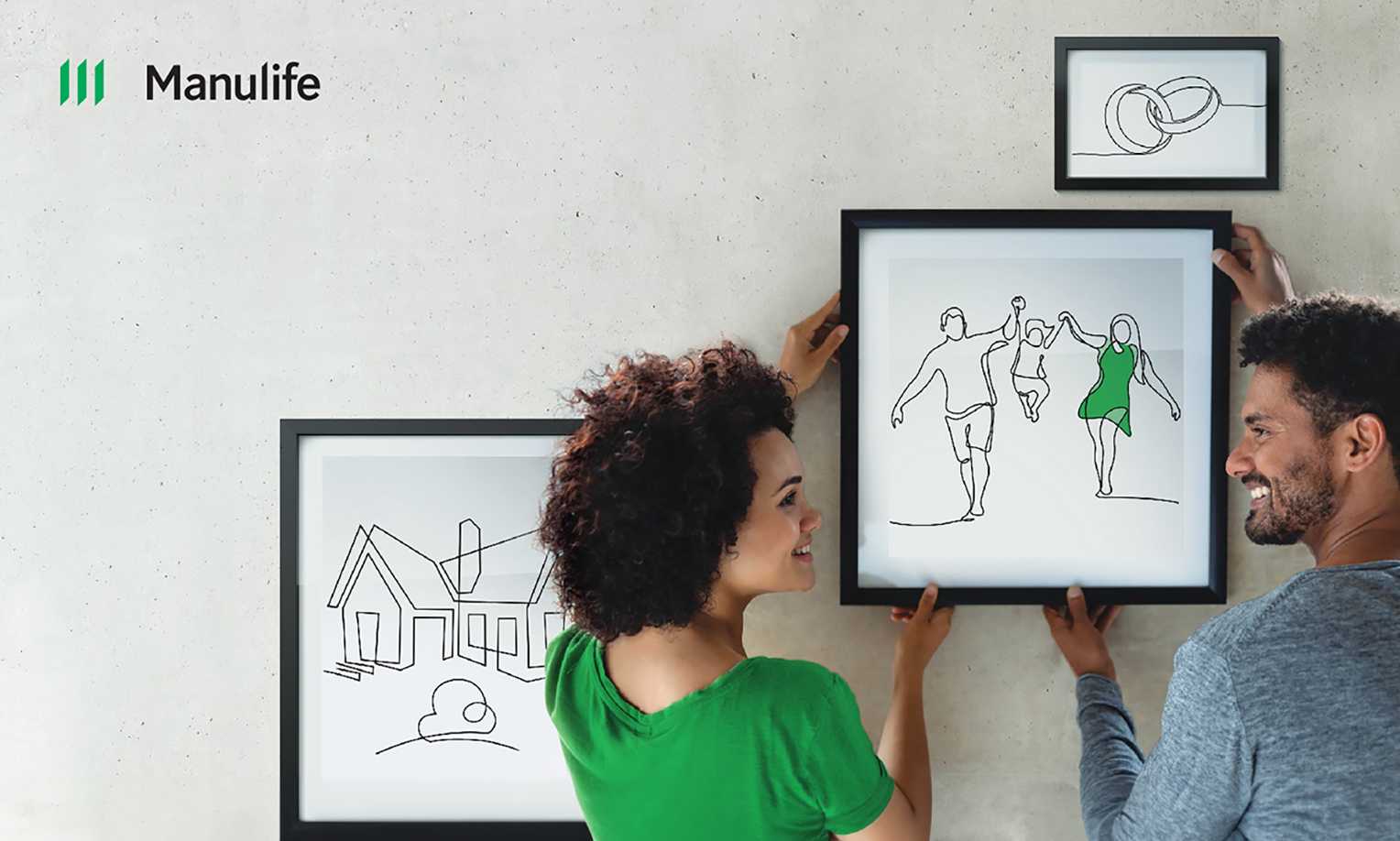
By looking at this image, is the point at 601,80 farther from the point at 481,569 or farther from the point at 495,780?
the point at 495,780

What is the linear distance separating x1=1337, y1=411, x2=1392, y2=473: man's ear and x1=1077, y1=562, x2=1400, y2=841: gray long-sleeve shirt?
0.11 metres

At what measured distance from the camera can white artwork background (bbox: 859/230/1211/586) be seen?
1443mm

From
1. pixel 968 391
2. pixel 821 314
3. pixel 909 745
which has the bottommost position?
pixel 909 745

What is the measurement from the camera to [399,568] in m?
1.48

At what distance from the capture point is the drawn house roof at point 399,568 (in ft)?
4.84

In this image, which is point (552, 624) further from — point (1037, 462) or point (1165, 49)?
point (1165, 49)

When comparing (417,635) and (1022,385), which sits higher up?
(1022,385)

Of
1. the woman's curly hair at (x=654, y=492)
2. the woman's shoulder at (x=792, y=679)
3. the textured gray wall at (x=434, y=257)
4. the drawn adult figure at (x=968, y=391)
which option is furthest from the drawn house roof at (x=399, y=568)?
the drawn adult figure at (x=968, y=391)

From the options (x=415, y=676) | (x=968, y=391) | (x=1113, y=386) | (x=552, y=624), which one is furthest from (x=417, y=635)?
(x=1113, y=386)

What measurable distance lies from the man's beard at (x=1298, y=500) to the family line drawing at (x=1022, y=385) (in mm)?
299

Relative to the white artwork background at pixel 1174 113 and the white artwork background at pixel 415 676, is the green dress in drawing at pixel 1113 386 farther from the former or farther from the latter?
the white artwork background at pixel 415 676

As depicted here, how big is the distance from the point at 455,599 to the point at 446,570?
0.04 meters

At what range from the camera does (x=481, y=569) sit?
1478 mm

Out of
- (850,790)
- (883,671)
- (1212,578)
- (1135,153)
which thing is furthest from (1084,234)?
(850,790)
